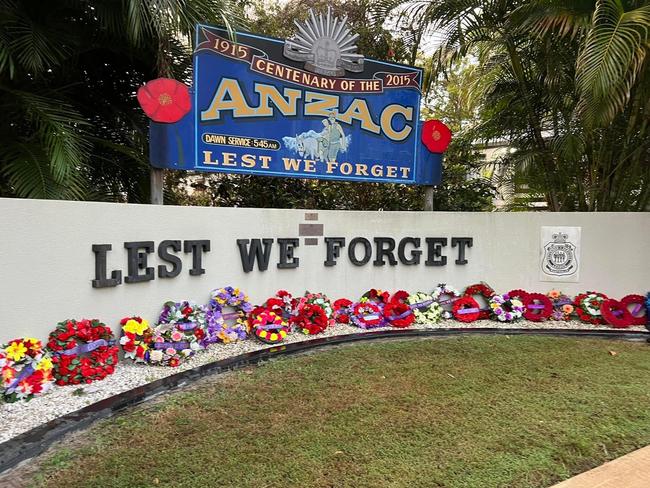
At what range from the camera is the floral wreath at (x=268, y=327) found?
4891 mm

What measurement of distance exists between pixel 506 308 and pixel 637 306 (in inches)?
68.3

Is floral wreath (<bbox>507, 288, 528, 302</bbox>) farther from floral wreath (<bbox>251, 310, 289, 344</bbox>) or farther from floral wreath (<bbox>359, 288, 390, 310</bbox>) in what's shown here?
floral wreath (<bbox>251, 310, 289, 344</bbox>)

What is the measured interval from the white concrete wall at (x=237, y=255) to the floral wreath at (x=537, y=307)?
1.07 feet

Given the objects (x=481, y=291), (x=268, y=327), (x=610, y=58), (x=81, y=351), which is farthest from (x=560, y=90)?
(x=81, y=351)

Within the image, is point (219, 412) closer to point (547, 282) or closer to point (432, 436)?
point (432, 436)

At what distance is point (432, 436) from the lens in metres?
2.93

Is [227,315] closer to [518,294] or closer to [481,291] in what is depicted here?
[481,291]

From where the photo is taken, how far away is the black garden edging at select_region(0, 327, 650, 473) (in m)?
2.71

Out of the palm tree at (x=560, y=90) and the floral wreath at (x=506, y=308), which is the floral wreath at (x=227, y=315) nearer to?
the floral wreath at (x=506, y=308)

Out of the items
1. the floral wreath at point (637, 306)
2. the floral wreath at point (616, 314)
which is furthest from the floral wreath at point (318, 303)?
the floral wreath at point (637, 306)

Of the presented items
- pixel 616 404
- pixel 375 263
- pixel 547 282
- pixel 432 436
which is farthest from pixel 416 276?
pixel 432 436

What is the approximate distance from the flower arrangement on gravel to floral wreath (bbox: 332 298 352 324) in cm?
304

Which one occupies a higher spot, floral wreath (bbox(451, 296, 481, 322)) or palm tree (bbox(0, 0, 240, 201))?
palm tree (bbox(0, 0, 240, 201))

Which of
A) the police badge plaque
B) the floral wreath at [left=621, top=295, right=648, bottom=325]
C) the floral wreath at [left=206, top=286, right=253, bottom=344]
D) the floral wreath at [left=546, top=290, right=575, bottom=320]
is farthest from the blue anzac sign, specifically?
the floral wreath at [left=621, top=295, right=648, bottom=325]
